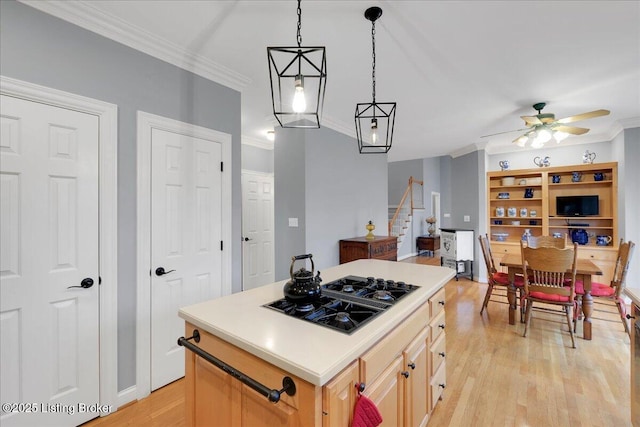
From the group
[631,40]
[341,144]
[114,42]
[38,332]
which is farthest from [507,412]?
[114,42]

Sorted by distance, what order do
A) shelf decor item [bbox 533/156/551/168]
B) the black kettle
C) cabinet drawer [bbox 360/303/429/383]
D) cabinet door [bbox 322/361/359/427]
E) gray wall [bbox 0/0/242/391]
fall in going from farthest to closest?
shelf decor item [bbox 533/156/551/168]
gray wall [bbox 0/0/242/391]
the black kettle
cabinet drawer [bbox 360/303/429/383]
cabinet door [bbox 322/361/359/427]

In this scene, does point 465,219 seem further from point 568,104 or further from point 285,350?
point 285,350

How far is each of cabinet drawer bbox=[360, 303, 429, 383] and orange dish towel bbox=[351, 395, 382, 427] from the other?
0.08 m

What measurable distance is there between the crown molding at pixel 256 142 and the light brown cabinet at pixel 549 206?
4454 mm

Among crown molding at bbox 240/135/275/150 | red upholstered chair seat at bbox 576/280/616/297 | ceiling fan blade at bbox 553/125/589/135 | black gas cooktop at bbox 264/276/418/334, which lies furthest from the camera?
crown molding at bbox 240/135/275/150

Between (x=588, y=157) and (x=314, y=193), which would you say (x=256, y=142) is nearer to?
(x=314, y=193)

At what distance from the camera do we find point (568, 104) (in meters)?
3.49

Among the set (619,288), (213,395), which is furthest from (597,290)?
(213,395)

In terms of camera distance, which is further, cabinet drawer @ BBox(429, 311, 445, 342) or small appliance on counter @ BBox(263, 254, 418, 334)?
cabinet drawer @ BBox(429, 311, 445, 342)

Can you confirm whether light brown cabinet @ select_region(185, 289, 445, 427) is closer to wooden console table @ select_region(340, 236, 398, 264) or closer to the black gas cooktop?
the black gas cooktop

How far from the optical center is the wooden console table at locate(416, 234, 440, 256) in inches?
317

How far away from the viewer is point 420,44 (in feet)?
7.52

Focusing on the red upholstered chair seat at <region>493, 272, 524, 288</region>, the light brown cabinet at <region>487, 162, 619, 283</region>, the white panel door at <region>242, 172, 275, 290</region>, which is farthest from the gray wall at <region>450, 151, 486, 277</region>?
the white panel door at <region>242, 172, 275, 290</region>

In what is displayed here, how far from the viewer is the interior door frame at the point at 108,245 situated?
1.96 meters
